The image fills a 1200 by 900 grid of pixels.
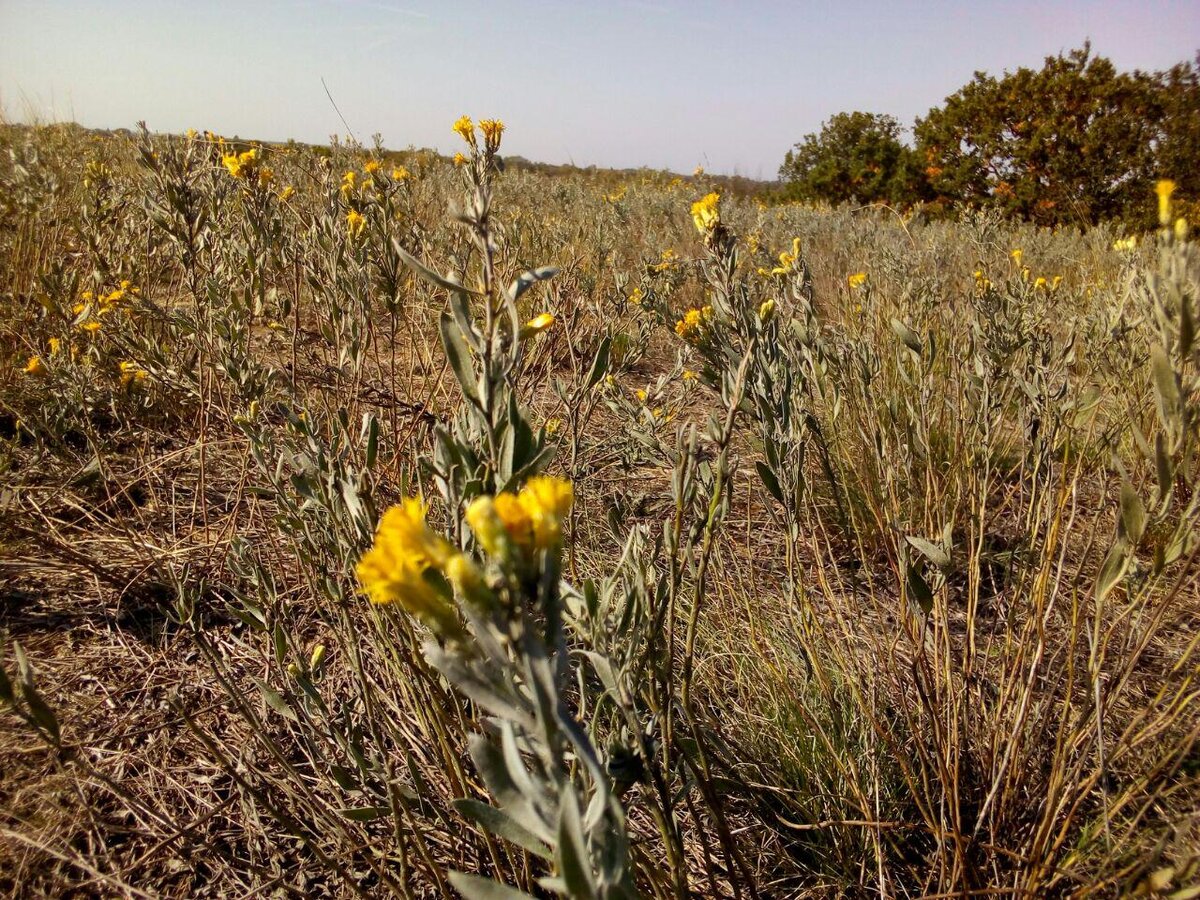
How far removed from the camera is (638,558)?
94 cm

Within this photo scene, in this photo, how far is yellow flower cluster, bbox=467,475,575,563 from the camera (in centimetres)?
51

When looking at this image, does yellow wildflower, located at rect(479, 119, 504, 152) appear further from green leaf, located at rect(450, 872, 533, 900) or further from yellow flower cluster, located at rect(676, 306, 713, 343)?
green leaf, located at rect(450, 872, 533, 900)

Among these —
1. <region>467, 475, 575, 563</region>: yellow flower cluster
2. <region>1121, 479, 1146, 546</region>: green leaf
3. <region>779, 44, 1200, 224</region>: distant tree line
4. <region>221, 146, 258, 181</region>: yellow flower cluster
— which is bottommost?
<region>1121, 479, 1146, 546</region>: green leaf

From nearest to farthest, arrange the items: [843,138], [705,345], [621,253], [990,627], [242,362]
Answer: [705,345], [242,362], [990,627], [621,253], [843,138]

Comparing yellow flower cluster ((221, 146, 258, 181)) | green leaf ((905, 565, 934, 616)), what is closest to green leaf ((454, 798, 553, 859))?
green leaf ((905, 565, 934, 616))

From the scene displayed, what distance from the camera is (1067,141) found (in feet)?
35.8

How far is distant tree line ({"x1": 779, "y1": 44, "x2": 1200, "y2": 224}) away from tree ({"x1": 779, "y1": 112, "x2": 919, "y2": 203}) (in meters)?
0.67

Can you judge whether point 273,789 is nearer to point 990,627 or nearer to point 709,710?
point 709,710

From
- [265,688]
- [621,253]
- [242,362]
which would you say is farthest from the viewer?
[621,253]

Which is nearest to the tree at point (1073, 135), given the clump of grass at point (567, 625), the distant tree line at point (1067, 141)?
the distant tree line at point (1067, 141)

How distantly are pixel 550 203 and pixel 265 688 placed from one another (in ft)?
24.7

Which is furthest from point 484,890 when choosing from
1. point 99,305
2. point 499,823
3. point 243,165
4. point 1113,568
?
point 99,305

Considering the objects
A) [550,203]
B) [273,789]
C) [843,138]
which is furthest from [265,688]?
[843,138]

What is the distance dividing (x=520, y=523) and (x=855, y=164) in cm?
1690
